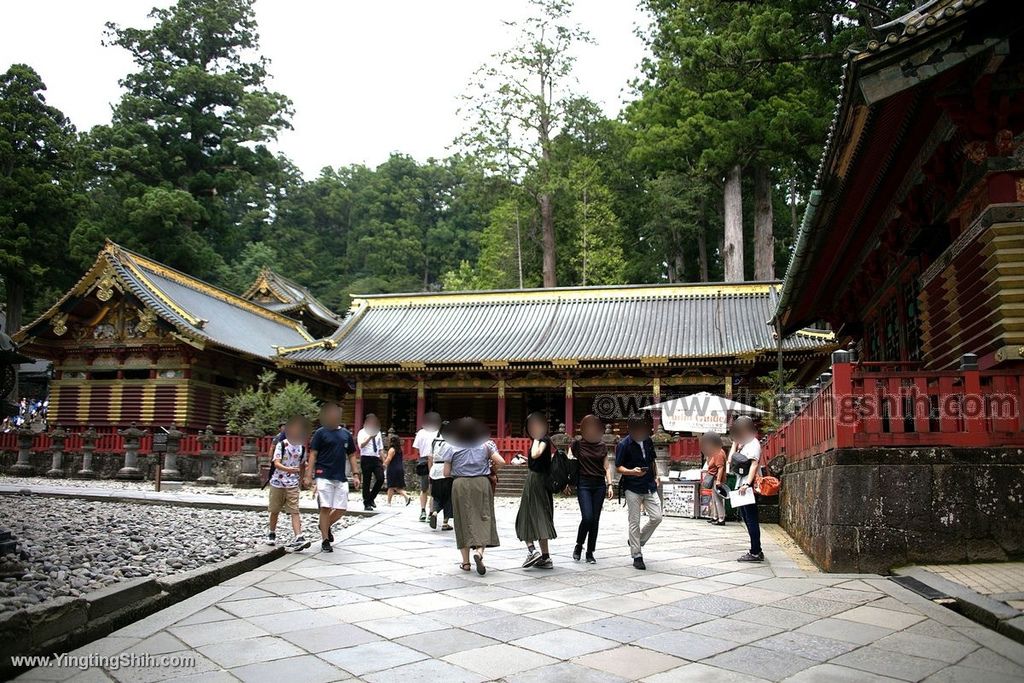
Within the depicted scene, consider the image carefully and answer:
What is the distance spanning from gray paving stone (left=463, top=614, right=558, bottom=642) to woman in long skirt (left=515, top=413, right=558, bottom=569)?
83.2 inches

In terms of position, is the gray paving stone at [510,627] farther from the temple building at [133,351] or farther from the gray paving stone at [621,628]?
the temple building at [133,351]

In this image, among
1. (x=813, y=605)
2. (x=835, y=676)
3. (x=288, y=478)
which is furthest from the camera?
(x=288, y=478)

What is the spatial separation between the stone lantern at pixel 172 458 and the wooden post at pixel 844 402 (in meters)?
17.8

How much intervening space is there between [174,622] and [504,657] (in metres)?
2.25

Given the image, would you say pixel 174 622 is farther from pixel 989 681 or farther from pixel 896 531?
pixel 896 531

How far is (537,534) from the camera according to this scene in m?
7.21

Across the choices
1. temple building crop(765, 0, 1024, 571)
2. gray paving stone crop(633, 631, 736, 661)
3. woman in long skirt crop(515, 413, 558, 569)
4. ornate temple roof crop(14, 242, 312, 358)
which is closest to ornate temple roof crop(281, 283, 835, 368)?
ornate temple roof crop(14, 242, 312, 358)

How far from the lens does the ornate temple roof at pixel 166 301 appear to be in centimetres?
2306

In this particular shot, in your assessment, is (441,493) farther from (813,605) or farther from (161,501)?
(161,501)

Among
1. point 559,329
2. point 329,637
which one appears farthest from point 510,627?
point 559,329

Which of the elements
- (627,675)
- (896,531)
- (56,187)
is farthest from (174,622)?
(56,187)

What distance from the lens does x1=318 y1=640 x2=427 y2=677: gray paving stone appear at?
395 cm

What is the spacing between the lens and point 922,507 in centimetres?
611

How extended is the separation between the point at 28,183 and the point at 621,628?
34.2 metres
